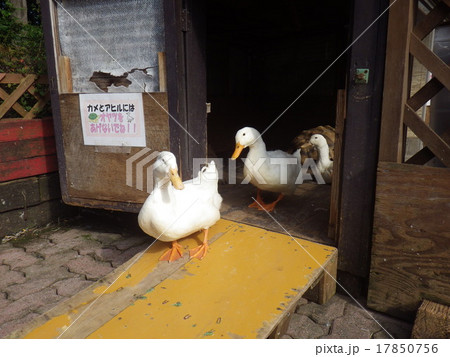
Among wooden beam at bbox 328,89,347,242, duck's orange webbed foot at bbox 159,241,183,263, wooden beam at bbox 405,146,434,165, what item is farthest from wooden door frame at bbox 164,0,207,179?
wooden beam at bbox 405,146,434,165

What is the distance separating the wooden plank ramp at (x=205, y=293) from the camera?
178cm

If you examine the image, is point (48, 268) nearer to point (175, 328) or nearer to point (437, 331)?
point (175, 328)

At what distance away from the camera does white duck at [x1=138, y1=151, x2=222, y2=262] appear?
2.32 m

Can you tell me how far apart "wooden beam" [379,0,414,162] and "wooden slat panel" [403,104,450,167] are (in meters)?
0.06

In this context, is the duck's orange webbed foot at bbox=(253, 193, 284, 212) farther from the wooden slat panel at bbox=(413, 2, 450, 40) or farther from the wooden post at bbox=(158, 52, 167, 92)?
the wooden slat panel at bbox=(413, 2, 450, 40)

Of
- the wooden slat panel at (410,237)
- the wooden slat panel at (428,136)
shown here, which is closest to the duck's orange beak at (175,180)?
the wooden slat panel at (410,237)

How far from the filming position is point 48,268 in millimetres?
3199

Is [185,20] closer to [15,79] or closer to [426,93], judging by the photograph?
[426,93]

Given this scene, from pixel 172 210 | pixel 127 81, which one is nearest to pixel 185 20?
pixel 127 81

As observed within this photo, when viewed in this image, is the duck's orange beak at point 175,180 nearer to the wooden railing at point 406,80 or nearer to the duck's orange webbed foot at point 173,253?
the duck's orange webbed foot at point 173,253

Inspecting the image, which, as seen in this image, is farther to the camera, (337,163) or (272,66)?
(272,66)

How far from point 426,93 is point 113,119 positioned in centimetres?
269

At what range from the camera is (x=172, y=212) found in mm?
2387

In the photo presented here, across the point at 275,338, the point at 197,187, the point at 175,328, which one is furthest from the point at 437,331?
the point at 197,187
